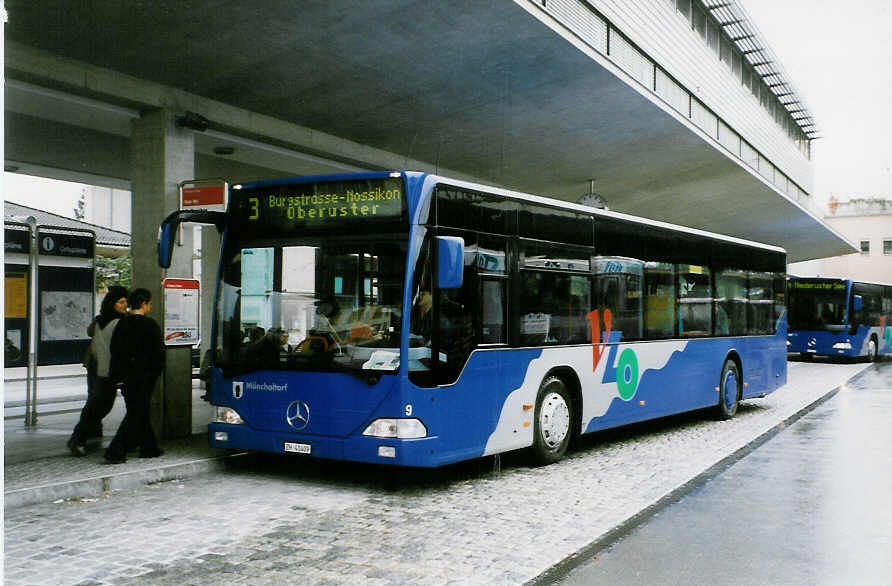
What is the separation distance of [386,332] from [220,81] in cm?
492

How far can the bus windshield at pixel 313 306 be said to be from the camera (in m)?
7.93

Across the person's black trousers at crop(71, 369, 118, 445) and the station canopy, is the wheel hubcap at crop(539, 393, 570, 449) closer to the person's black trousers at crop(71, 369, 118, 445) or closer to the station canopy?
the person's black trousers at crop(71, 369, 118, 445)

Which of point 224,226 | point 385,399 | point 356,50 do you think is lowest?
point 385,399

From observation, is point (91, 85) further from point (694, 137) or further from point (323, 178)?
point (694, 137)

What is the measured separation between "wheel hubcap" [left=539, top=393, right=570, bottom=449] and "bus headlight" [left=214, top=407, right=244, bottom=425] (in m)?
3.13

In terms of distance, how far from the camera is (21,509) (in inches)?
289

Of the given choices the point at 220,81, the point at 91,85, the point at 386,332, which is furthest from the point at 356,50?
the point at 386,332

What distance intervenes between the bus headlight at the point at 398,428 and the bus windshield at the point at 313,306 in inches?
18.2

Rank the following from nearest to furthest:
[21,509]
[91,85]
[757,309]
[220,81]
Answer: [21,509], [91,85], [220,81], [757,309]

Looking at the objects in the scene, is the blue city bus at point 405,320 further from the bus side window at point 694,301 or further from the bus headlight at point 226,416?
the bus side window at point 694,301

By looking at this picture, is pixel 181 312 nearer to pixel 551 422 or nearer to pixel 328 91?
pixel 328 91

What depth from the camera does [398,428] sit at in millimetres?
7781

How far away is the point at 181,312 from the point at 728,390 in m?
8.49

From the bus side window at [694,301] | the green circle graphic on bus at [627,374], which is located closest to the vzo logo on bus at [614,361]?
the green circle graphic on bus at [627,374]
